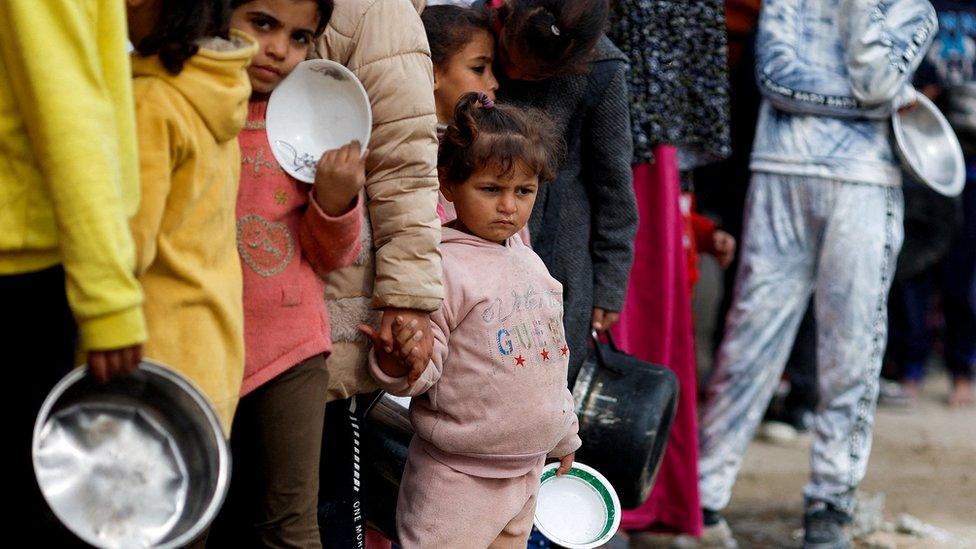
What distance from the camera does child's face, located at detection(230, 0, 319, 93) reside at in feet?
8.38

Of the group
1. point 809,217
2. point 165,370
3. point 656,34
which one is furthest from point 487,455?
point 809,217

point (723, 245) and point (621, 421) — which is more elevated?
point (621, 421)

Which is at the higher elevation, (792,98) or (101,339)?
(101,339)

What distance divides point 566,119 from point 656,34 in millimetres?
827

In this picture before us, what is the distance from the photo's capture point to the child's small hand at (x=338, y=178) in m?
2.62

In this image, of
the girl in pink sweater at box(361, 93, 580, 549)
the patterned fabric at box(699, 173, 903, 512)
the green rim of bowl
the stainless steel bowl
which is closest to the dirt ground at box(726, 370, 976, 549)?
the patterned fabric at box(699, 173, 903, 512)

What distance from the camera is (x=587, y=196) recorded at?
3.71 meters

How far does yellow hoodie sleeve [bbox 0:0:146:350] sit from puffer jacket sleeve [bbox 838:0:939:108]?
9.56ft

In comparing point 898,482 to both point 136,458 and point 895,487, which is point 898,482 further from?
point 136,458

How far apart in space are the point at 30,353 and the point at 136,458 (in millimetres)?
247

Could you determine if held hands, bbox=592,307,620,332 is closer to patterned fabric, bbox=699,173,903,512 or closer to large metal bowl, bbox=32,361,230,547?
patterned fabric, bbox=699,173,903,512

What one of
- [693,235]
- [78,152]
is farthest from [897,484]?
[78,152]

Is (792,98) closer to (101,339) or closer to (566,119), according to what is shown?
(566,119)

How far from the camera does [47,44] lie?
6.95 ft
